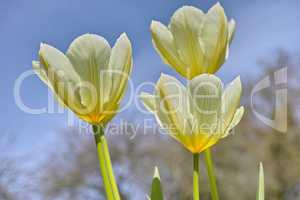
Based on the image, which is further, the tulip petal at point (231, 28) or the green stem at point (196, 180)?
the tulip petal at point (231, 28)

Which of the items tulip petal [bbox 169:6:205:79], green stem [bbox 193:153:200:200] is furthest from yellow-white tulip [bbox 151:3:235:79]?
green stem [bbox 193:153:200:200]

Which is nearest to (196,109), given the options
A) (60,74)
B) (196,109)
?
(196,109)

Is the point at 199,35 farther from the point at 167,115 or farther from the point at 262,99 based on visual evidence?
the point at 262,99

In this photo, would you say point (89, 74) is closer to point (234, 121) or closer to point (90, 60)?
point (90, 60)

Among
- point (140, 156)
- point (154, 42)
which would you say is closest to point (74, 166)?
point (140, 156)

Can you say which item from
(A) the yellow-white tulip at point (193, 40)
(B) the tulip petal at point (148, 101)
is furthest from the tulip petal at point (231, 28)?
(B) the tulip petal at point (148, 101)

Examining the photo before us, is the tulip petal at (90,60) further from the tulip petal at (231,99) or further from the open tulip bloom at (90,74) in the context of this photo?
the tulip petal at (231,99)

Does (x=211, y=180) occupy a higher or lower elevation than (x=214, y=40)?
lower
